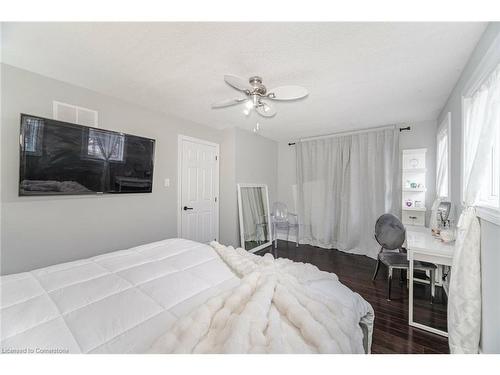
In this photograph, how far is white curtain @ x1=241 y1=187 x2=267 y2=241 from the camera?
371cm

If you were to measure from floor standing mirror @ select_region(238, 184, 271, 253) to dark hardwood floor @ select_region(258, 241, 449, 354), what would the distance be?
25.4 inches

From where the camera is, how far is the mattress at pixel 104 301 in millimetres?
799

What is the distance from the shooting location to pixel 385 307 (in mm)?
2037

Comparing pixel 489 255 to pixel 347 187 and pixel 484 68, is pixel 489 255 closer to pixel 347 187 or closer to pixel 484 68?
pixel 484 68

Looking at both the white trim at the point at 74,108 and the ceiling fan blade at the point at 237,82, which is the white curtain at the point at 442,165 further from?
the white trim at the point at 74,108

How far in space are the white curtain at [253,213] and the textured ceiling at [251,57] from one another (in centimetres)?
191

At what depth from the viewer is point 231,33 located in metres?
1.34

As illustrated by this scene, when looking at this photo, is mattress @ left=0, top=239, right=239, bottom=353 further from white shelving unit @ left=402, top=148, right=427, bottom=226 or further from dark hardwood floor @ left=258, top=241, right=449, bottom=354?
white shelving unit @ left=402, top=148, right=427, bottom=226

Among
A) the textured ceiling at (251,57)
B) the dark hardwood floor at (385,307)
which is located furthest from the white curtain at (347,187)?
the textured ceiling at (251,57)

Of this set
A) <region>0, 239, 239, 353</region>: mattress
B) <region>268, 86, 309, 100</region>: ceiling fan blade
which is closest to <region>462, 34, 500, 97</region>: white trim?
<region>268, 86, 309, 100</region>: ceiling fan blade

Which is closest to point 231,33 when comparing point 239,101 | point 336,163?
point 239,101

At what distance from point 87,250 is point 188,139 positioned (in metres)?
1.97

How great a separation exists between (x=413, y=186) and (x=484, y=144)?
→ 219 cm
